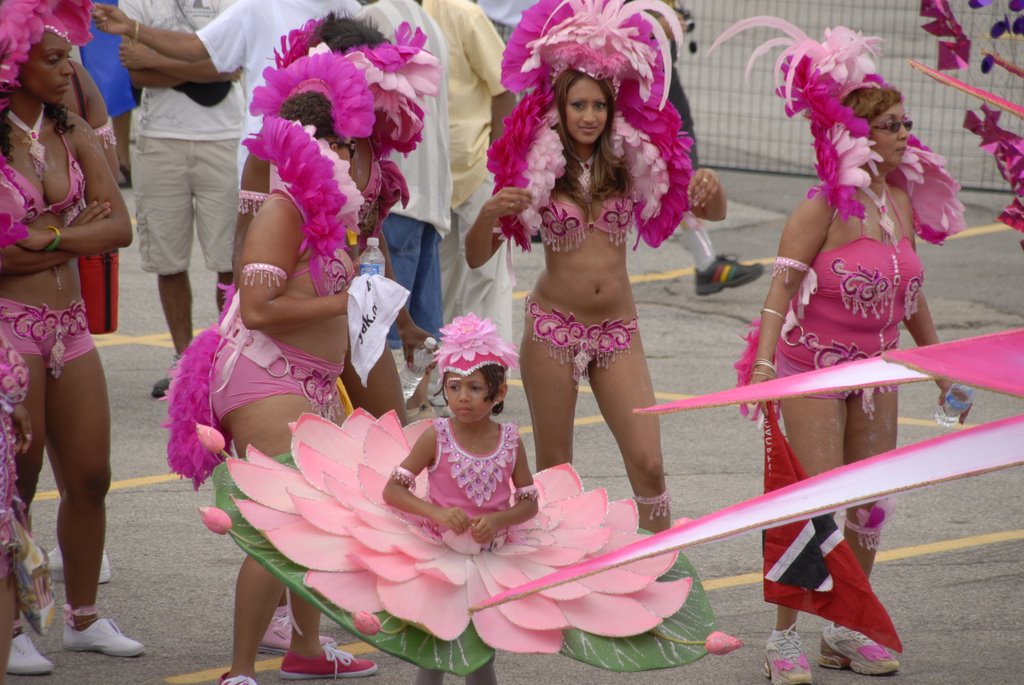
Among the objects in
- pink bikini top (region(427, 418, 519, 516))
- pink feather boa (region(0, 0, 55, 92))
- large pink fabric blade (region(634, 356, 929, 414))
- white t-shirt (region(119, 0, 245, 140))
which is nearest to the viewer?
large pink fabric blade (region(634, 356, 929, 414))

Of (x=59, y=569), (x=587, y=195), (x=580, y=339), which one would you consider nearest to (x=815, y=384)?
(x=580, y=339)

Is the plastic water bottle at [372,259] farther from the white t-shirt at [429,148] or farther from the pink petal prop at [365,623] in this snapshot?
the white t-shirt at [429,148]

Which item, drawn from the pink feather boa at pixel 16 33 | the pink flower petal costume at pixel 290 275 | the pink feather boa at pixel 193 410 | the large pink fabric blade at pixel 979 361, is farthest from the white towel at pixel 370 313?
the large pink fabric blade at pixel 979 361

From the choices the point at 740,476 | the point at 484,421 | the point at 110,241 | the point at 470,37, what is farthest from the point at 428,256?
the point at 484,421

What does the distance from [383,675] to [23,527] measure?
143cm

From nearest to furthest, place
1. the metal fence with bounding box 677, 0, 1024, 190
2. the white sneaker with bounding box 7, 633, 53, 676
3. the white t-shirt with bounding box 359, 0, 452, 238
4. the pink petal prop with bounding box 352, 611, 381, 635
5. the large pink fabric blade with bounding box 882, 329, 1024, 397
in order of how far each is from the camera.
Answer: the large pink fabric blade with bounding box 882, 329, 1024, 397, the pink petal prop with bounding box 352, 611, 381, 635, the white sneaker with bounding box 7, 633, 53, 676, the white t-shirt with bounding box 359, 0, 452, 238, the metal fence with bounding box 677, 0, 1024, 190

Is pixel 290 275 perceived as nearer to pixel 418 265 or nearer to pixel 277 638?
pixel 277 638

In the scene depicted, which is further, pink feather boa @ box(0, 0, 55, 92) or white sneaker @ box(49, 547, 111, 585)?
white sneaker @ box(49, 547, 111, 585)

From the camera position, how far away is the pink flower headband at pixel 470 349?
13.7ft

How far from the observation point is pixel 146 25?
27.8 feet

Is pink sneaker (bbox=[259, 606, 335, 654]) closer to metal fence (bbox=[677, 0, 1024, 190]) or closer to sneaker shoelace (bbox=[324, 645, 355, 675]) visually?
sneaker shoelace (bbox=[324, 645, 355, 675])

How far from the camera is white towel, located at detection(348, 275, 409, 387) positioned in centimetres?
485

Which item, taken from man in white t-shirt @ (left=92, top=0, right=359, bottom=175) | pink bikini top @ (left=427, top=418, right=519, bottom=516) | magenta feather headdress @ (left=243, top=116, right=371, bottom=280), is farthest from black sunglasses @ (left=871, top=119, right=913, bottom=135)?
man in white t-shirt @ (left=92, top=0, right=359, bottom=175)

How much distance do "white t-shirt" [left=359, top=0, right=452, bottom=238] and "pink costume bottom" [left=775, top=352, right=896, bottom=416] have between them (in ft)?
9.06
